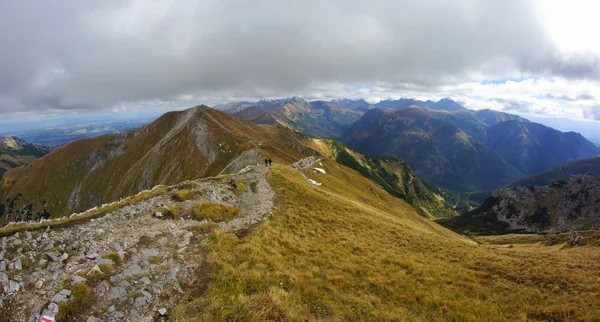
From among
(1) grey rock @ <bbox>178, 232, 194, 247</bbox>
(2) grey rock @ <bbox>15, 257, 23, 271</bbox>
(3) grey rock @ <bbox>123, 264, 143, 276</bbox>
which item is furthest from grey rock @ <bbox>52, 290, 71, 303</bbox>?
(1) grey rock @ <bbox>178, 232, 194, 247</bbox>

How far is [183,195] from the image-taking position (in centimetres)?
2733

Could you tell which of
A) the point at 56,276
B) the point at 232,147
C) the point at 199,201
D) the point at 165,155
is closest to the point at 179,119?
the point at 165,155

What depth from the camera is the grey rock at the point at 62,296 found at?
11.4 m

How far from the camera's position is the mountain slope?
119125mm

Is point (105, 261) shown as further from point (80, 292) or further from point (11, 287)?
point (11, 287)

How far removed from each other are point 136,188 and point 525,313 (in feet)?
485

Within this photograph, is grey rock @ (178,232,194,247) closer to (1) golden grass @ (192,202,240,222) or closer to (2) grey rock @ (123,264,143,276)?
(2) grey rock @ (123,264,143,276)

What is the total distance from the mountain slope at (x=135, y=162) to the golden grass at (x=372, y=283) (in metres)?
A: 68.1

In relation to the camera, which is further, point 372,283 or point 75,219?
point 75,219

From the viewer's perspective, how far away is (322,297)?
14.6 metres

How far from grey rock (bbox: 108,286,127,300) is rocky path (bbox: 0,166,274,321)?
42mm

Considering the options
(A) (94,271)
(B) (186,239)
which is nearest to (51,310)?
(A) (94,271)

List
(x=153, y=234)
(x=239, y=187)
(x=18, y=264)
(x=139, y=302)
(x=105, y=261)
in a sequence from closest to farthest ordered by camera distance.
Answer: (x=139, y=302)
(x=18, y=264)
(x=105, y=261)
(x=153, y=234)
(x=239, y=187)

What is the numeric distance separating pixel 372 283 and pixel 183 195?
20.3 meters
